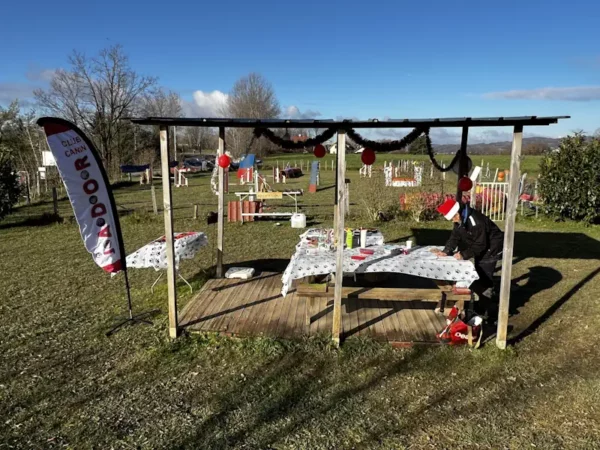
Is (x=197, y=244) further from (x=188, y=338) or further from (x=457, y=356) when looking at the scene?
(x=457, y=356)

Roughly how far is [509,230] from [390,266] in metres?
1.44

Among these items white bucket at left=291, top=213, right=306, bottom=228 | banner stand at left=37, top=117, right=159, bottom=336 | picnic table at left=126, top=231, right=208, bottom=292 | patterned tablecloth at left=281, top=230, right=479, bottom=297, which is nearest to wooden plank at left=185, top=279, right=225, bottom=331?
picnic table at left=126, top=231, right=208, bottom=292

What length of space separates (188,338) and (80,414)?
1.60 meters

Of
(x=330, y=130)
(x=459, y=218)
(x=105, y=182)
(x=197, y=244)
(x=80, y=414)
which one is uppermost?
(x=330, y=130)

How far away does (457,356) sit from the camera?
4996 mm

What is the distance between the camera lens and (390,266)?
548cm

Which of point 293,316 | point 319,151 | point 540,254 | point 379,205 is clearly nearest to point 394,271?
point 293,316

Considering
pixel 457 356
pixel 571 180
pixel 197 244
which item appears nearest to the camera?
pixel 457 356

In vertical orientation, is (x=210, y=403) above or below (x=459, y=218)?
below

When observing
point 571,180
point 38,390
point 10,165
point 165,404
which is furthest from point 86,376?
point 571,180

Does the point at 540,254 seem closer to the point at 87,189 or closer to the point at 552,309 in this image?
the point at 552,309

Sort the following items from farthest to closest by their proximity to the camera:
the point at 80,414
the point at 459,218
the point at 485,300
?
the point at 485,300, the point at 459,218, the point at 80,414

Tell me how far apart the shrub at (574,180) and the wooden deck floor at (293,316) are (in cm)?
971

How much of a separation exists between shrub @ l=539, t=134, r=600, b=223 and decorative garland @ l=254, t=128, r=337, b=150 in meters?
10.9
